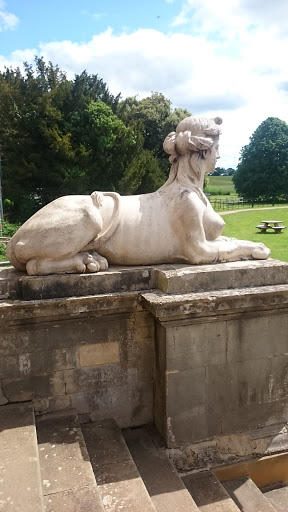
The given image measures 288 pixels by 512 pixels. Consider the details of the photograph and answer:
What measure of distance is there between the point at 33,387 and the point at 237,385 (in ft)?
6.20

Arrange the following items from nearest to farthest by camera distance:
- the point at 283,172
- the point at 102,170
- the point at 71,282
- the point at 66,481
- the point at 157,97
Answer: the point at 66,481, the point at 71,282, the point at 102,170, the point at 157,97, the point at 283,172

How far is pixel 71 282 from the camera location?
3.51 meters

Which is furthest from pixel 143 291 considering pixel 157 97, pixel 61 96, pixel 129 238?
pixel 157 97

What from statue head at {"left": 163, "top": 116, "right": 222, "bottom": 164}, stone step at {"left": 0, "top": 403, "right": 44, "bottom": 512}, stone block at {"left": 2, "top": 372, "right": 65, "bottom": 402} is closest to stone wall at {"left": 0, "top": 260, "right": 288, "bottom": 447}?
stone block at {"left": 2, "top": 372, "right": 65, "bottom": 402}

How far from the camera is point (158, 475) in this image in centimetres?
331

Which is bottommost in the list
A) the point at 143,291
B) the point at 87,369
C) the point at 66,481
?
the point at 66,481

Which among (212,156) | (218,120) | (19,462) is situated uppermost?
(218,120)

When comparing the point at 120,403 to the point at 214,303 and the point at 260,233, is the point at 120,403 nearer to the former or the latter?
the point at 214,303

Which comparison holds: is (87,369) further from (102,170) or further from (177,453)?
(102,170)

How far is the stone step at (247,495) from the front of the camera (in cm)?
333

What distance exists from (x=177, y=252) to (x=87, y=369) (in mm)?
1385

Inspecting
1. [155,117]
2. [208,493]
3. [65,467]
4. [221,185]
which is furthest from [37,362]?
[221,185]

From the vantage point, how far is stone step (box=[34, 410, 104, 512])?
2.68 m

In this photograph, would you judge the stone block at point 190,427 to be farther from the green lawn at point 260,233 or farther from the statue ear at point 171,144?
the green lawn at point 260,233
